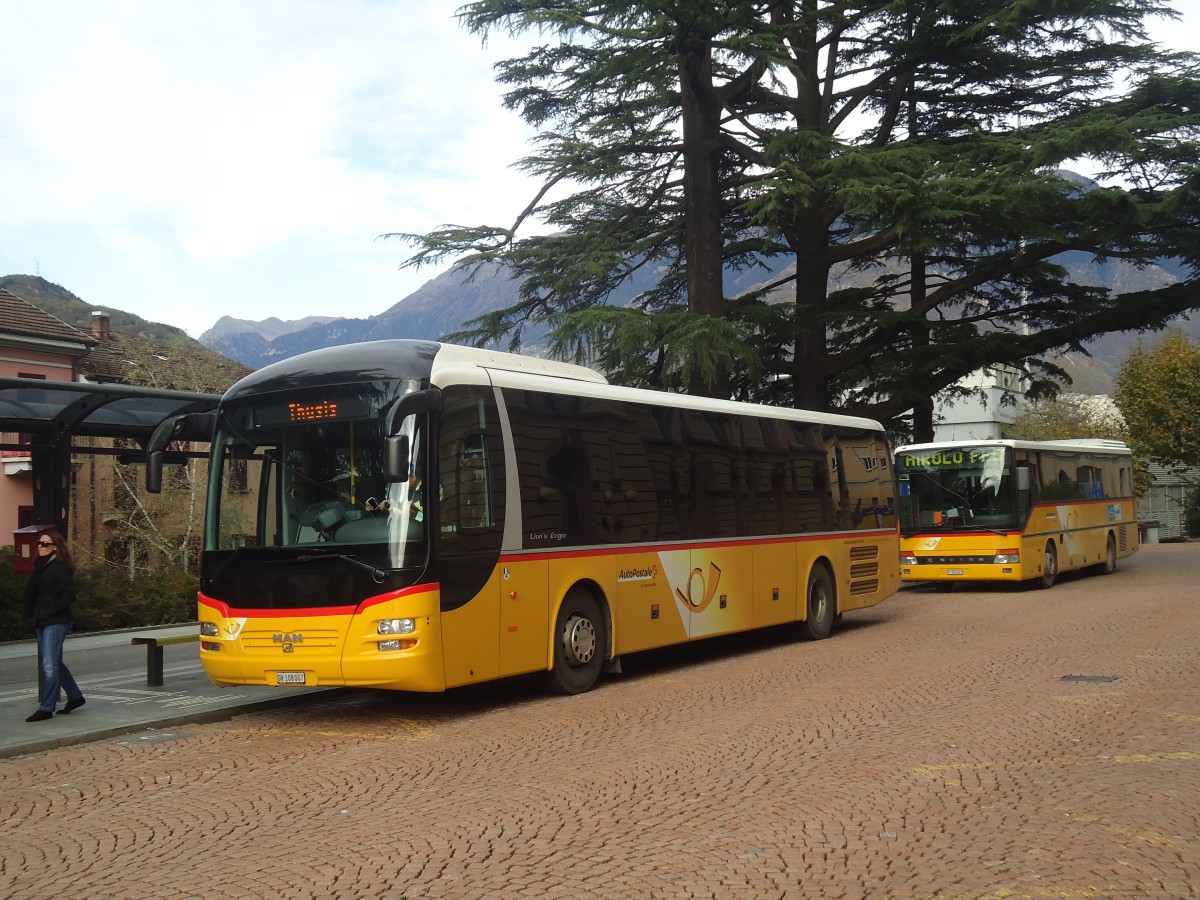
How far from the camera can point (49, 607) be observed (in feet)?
36.4

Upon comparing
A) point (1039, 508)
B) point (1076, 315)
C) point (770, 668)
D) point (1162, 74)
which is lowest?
point (770, 668)

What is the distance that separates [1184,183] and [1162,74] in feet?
10.4

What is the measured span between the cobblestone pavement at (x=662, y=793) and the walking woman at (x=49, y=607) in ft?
4.00

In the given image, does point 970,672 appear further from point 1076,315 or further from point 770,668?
point 1076,315

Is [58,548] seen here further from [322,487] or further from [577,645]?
[577,645]

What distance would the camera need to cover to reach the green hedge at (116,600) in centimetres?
2036

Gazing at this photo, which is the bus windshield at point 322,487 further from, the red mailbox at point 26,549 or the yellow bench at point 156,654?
the yellow bench at point 156,654

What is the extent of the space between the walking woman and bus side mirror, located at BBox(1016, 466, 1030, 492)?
18.7 metres

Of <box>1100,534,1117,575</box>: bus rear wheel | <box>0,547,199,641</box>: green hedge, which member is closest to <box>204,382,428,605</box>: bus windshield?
<box>0,547,199,641</box>: green hedge

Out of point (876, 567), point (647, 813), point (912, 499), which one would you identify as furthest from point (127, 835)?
point (912, 499)

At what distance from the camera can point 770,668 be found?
45.6 feet

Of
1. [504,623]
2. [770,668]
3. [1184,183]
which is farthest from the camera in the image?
[1184,183]

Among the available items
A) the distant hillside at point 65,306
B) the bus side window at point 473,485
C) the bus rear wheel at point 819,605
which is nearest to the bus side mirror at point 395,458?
the bus side window at point 473,485

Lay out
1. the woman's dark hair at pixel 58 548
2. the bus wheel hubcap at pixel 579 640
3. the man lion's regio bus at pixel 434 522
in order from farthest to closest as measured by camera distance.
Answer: the bus wheel hubcap at pixel 579 640 < the woman's dark hair at pixel 58 548 < the man lion's regio bus at pixel 434 522
